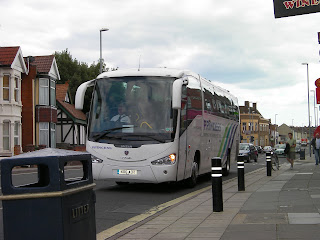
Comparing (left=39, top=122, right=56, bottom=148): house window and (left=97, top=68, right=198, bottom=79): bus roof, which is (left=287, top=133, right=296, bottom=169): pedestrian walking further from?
(left=39, top=122, right=56, bottom=148): house window

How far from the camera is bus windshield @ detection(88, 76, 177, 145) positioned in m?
13.3

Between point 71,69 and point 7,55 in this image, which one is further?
point 71,69

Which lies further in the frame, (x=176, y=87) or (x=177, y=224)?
(x=176, y=87)

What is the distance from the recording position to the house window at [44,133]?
4156cm

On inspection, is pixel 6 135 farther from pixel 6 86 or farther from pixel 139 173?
pixel 139 173

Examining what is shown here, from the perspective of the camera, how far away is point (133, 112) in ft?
44.3

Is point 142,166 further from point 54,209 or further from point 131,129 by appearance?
point 54,209

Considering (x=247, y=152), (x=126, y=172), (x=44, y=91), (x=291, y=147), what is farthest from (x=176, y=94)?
(x=44, y=91)

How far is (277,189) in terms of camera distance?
13273 millimetres

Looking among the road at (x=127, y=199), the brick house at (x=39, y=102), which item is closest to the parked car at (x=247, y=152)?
the brick house at (x=39, y=102)

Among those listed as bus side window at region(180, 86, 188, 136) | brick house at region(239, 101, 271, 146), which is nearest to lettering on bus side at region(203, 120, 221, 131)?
bus side window at region(180, 86, 188, 136)

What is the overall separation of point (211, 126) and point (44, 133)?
26604 millimetres

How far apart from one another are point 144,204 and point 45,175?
6.61 metres

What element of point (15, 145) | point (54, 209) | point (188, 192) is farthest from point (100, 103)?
point (15, 145)
